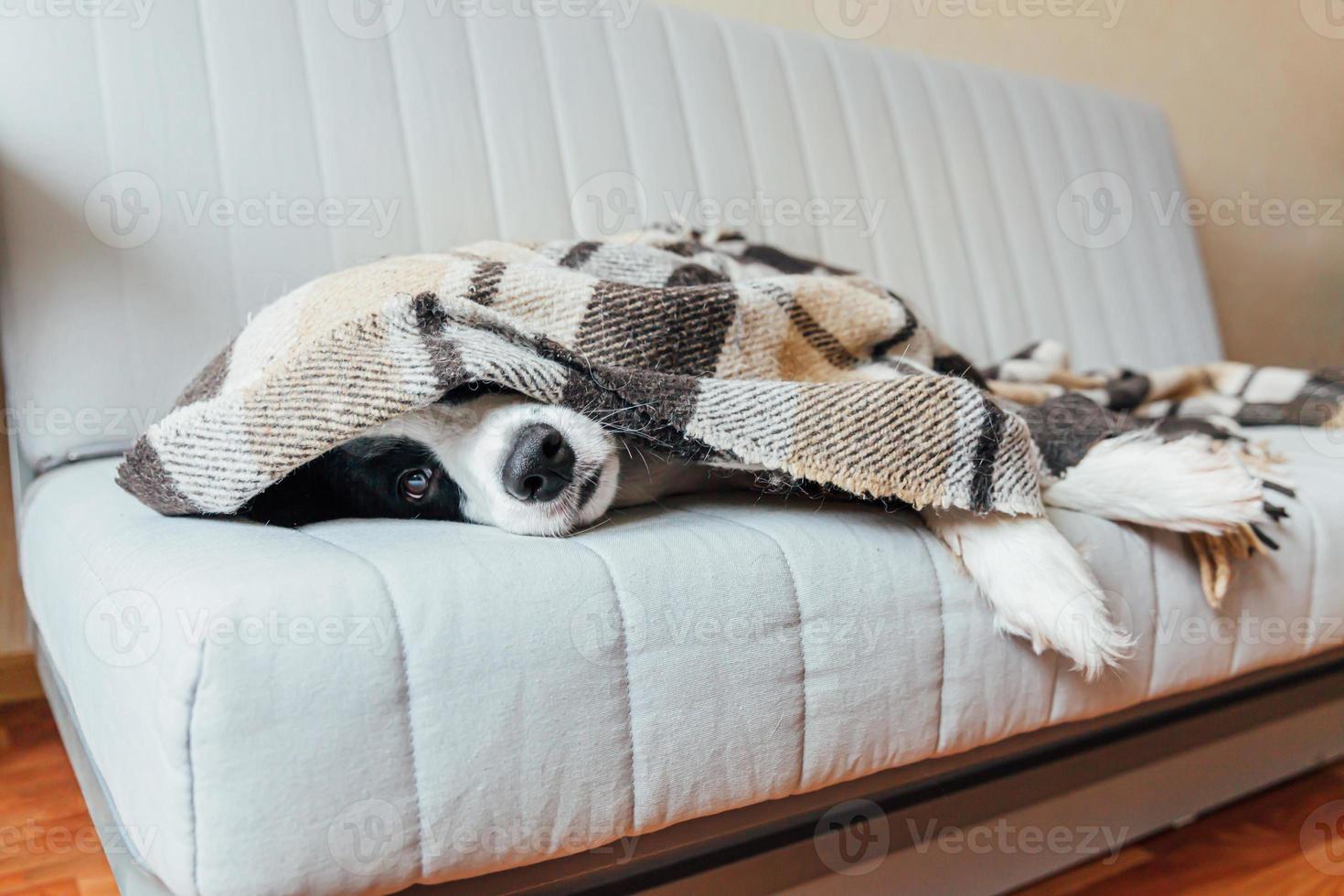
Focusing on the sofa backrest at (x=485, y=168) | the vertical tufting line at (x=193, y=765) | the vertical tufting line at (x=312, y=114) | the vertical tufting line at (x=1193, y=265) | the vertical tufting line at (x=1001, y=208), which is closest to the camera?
the vertical tufting line at (x=193, y=765)

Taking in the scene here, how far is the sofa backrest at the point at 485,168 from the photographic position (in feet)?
3.75

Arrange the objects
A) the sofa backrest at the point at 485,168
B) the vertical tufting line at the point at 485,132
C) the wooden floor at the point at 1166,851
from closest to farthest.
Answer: the wooden floor at the point at 1166,851
the sofa backrest at the point at 485,168
the vertical tufting line at the point at 485,132

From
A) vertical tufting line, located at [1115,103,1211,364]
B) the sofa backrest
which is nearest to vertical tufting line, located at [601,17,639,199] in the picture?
the sofa backrest

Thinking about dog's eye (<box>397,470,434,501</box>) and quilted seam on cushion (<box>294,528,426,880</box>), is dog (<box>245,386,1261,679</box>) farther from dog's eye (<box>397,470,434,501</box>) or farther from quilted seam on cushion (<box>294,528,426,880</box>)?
quilted seam on cushion (<box>294,528,426,880</box>)

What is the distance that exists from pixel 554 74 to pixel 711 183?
0.97 feet

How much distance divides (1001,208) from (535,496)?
4.69ft

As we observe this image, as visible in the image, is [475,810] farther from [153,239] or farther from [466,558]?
[153,239]

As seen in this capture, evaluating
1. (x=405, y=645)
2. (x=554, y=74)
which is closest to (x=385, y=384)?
(x=405, y=645)

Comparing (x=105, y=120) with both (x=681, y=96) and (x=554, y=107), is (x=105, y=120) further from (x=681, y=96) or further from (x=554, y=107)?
(x=681, y=96)

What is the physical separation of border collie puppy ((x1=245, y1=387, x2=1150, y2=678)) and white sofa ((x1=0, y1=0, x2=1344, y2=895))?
3 cm

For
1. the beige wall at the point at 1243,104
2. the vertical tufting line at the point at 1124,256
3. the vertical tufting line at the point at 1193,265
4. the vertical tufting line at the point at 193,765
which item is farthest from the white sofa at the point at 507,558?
the beige wall at the point at 1243,104

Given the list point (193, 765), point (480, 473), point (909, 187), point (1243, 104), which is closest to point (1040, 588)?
point (480, 473)

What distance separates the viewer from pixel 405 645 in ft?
1.90

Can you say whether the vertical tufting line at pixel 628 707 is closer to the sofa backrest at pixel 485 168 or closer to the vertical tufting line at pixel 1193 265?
the sofa backrest at pixel 485 168
